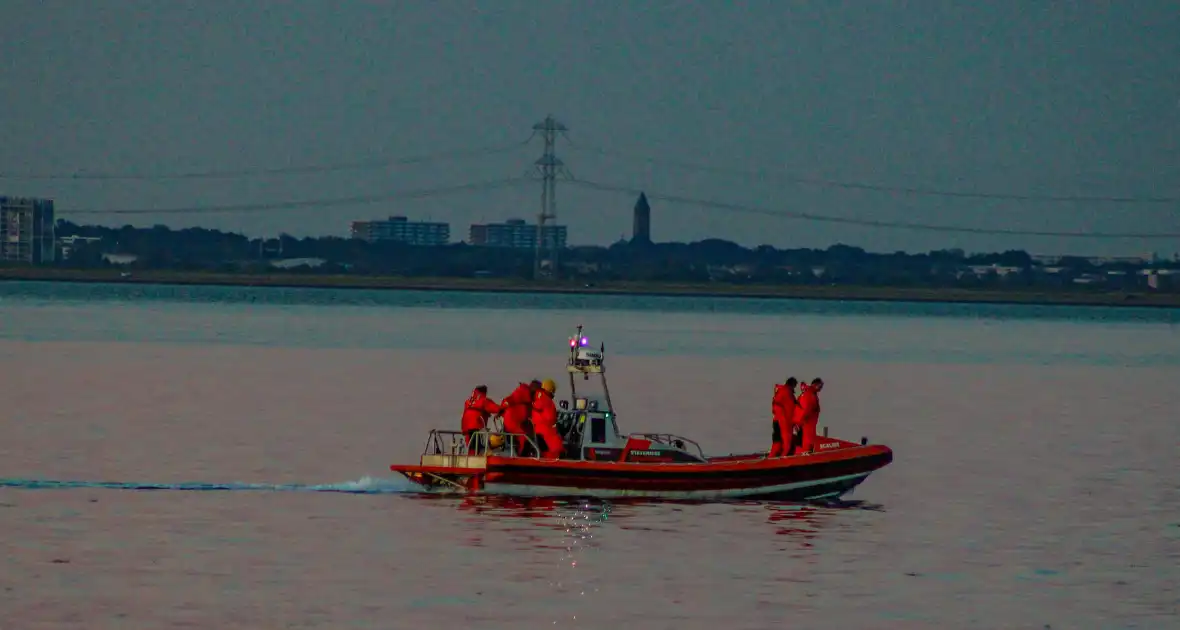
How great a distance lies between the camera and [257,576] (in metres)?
27.9

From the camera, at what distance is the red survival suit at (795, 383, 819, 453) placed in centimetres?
3766

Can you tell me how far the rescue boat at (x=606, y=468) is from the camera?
119 ft

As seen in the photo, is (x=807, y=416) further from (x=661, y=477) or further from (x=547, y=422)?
(x=547, y=422)

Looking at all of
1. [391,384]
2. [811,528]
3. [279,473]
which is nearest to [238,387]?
[391,384]

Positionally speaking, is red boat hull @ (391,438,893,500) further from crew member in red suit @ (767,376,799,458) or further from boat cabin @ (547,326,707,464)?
crew member in red suit @ (767,376,799,458)

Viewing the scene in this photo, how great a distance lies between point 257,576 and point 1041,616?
999 centimetres

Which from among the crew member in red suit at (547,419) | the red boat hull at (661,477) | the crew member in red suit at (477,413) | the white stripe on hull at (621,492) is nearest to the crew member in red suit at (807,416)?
the red boat hull at (661,477)

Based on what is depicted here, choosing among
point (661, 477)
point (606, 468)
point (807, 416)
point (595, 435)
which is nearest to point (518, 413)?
point (595, 435)

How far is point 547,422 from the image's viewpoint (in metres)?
36.4

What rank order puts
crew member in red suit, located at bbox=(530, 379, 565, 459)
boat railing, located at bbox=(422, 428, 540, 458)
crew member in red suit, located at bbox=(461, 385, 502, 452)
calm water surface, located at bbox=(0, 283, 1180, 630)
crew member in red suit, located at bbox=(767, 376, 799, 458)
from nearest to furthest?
calm water surface, located at bbox=(0, 283, 1180, 630), crew member in red suit, located at bbox=(530, 379, 565, 459), boat railing, located at bbox=(422, 428, 540, 458), crew member in red suit, located at bbox=(461, 385, 502, 452), crew member in red suit, located at bbox=(767, 376, 799, 458)

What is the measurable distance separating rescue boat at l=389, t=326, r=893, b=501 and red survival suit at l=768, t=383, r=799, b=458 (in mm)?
406

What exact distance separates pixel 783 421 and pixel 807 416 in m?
0.43

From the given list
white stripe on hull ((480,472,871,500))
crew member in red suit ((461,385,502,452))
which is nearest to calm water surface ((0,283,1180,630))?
white stripe on hull ((480,472,871,500))

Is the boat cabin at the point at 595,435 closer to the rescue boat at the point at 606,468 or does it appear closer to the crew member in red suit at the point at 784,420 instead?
the rescue boat at the point at 606,468
